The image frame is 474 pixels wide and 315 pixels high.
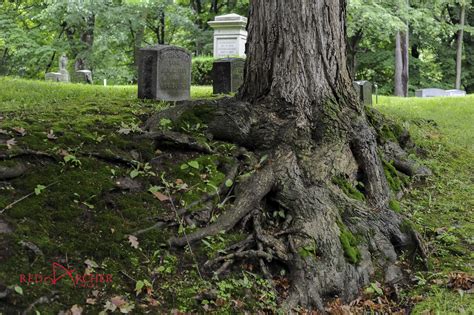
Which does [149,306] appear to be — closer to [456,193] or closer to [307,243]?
[307,243]

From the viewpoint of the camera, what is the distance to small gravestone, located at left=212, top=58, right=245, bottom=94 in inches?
416

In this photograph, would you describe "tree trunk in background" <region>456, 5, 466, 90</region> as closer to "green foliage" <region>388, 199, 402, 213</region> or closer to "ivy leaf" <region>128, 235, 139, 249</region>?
"green foliage" <region>388, 199, 402, 213</region>

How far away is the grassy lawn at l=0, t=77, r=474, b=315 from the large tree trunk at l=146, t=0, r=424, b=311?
1.07 feet

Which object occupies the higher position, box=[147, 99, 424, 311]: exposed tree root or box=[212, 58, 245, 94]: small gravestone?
box=[212, 58, 245, 94]: small gravestone

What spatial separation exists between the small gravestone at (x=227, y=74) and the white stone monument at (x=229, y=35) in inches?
366

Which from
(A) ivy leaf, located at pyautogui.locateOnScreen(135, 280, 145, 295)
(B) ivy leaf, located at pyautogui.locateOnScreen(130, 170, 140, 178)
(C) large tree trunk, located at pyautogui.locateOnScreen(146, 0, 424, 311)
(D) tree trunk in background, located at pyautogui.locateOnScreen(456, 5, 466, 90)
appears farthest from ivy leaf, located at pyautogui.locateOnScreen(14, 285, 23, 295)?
(D) tree trunk in background, located at pyautogui.locateOnScreen(456, 5, 466, 90)

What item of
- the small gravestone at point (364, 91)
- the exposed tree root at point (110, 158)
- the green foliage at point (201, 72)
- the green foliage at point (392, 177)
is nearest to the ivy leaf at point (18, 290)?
the exposed tree root at point (110, 158)

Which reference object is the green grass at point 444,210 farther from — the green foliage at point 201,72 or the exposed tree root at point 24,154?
the green foliage at point 201,72

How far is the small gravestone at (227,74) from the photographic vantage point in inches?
416

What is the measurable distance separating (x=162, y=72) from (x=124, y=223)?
5.11m

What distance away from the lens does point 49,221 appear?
3701 millimetres

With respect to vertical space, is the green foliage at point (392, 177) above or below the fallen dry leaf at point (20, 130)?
below

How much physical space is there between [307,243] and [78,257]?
6.08ft

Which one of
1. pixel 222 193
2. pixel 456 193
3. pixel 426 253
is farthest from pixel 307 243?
pixel 456 193
